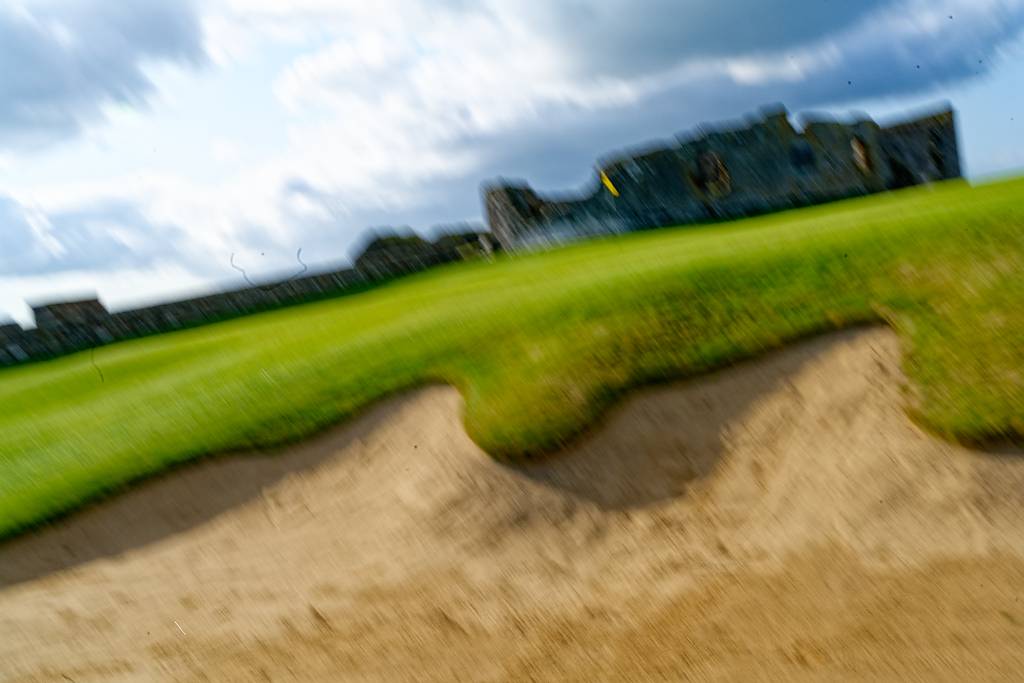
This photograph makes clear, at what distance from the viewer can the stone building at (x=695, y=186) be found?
A: 2762cm

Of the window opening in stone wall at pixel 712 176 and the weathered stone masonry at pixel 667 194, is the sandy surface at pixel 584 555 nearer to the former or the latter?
the weathered stone masonry at pixel 667 194

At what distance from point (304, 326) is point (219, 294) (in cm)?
962

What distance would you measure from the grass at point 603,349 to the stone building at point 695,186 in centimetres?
1348

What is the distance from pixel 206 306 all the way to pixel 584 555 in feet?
65.5

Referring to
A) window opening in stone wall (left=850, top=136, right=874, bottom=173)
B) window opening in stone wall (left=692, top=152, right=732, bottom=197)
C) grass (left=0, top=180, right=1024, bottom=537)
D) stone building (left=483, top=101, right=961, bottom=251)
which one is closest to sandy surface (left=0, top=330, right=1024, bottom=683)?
grass (left=0, top=180, right=1024, bottom=537)

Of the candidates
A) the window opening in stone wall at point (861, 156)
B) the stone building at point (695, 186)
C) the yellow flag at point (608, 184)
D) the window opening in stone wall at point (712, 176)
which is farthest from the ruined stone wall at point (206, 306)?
the window opening in stone wall at point (861, 156)

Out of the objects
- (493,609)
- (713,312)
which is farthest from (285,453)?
(713,312)

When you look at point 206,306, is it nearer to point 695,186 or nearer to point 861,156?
point 695,186

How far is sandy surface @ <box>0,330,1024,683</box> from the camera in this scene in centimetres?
699

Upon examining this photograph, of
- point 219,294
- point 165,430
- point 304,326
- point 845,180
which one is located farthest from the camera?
point 845,180

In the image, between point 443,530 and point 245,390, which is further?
point 245,390

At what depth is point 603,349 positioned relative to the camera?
10680 mm

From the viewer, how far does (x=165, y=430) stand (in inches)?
461

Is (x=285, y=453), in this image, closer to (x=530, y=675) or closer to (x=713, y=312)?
(x=530, y=675)
